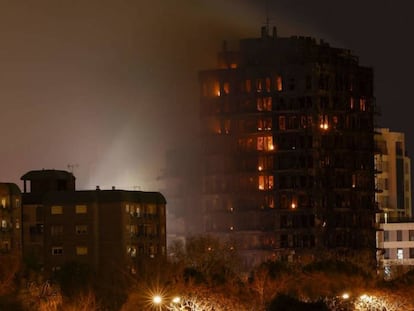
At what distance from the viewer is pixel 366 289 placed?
13450 centimetres

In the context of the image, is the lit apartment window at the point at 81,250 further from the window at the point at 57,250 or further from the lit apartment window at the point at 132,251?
the lit apartment window at the point at 132,251

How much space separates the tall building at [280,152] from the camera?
19075 centimetres

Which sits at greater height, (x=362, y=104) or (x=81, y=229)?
(x=362, y=104)

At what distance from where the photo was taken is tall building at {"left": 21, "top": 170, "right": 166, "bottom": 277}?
17700 centimetres

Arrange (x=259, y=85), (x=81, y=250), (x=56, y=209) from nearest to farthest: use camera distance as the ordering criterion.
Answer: (x=81, y=250)
(x=56, y=209)
(x=259, y=85)

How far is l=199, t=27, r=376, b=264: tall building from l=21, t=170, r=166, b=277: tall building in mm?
10771

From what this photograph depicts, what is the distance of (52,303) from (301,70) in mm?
A: 72529

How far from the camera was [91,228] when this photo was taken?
17838 centimetres

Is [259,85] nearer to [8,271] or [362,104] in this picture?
[362,104]

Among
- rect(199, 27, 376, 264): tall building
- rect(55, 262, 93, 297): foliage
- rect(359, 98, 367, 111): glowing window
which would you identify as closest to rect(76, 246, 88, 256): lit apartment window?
rect(199, 27, 376, 264): tall building

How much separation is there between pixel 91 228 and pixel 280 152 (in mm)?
25429

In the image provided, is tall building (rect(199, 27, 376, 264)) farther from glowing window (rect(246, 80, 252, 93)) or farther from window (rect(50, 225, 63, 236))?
window (rect(50, 225, 63, 236))

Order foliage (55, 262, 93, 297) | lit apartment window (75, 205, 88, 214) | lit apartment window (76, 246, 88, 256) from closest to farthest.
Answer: foliage (55, 262, 93, 297)
lit apartment window (76, 246, 88, 256)
lit apartment window (75, 205, 88, 214)

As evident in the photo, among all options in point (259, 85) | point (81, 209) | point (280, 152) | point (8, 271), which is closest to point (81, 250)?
Result: point (81, 209)
